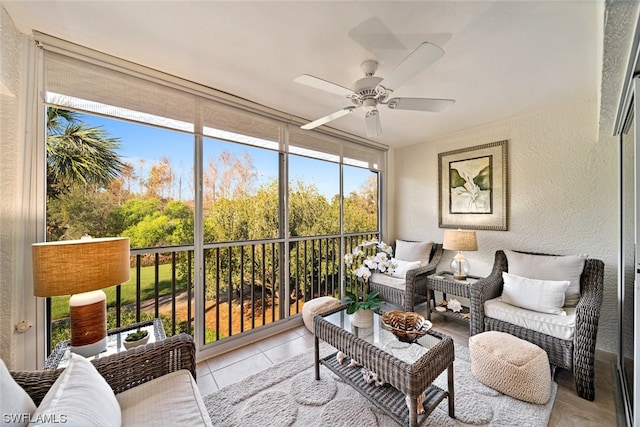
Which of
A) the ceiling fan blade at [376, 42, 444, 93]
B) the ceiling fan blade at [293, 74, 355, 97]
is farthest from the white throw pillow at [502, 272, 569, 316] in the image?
the ceiling fan blade at [293, 74, 355, 97]

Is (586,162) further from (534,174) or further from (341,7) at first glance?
(341,7)

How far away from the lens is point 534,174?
2705 mm

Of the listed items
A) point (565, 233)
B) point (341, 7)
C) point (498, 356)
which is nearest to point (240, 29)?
point (341, 7)

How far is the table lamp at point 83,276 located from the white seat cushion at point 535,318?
2.84m

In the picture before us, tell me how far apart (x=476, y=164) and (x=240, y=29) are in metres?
2.96

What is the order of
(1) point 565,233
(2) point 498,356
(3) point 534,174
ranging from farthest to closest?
(3) point 534,174 → (1) point 565,233 → (2) point 498,356

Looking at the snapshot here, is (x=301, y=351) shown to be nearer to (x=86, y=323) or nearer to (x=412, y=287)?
(x=412, y=287)

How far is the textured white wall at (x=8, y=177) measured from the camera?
4.65 feet

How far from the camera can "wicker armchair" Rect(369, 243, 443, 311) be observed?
2922 millimetres

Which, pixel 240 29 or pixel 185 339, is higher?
pixel 240 29

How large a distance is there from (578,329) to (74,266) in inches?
123

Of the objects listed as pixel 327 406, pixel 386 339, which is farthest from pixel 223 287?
pixel 386 339

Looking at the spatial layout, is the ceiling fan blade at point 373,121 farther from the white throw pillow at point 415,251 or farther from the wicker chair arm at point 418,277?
the white throw pillow at point 415,251

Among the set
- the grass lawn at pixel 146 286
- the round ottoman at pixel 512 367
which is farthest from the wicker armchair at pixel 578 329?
the grass lawn at pixel 146 286
